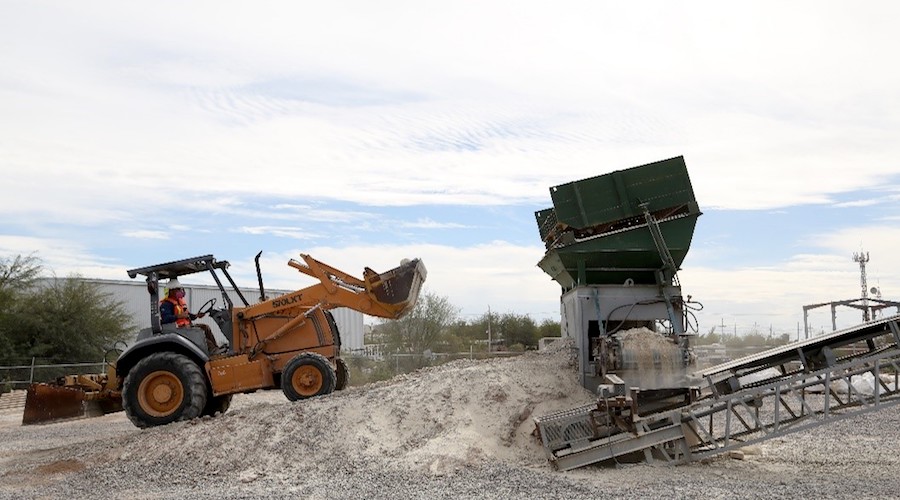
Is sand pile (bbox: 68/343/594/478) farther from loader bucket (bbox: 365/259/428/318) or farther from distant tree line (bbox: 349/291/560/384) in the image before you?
distant tree line (bbox: 349/291/560/384)

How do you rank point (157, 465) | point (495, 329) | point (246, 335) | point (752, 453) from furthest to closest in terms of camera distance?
point (495, 329)
point (246, 335)
point (752, 453)
point (157, 465)

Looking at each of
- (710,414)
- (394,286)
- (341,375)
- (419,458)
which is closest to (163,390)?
(341,375)

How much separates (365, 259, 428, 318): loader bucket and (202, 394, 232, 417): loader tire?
114 inches

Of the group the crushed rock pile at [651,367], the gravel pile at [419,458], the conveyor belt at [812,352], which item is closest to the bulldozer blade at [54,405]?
the gravel pile at [419,458]

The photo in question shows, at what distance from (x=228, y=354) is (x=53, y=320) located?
2121 centimetres

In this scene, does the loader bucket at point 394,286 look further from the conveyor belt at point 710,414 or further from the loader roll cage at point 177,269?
the conveyor belt at point 710,414

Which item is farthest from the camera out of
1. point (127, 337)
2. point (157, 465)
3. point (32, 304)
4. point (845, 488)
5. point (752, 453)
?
point (127, 337)

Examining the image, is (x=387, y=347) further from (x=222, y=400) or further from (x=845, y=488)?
(x=845, y=488)

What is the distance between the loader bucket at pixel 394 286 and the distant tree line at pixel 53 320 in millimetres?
21105

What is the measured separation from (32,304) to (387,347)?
42.3 feet

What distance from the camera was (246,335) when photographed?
15.2 metres

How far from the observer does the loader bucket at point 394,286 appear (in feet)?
49.6

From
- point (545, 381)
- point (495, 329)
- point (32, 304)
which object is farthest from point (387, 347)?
point (545, 381)

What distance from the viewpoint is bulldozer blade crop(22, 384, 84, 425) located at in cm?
1488
